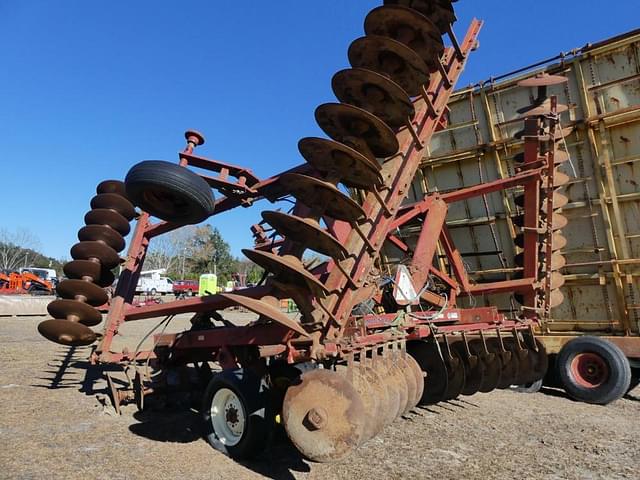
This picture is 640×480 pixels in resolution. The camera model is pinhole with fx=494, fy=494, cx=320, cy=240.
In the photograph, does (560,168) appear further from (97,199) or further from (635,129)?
(97,199)

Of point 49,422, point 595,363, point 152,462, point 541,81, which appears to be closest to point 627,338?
point 595,363

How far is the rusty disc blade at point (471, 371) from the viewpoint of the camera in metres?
5.21

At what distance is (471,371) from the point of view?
214 inches

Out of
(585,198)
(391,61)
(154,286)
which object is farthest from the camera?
(154,286)

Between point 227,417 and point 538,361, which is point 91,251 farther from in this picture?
point 538,361

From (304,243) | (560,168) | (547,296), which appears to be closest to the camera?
(304,243)

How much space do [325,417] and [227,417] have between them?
1.56 meters

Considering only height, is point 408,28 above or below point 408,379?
above

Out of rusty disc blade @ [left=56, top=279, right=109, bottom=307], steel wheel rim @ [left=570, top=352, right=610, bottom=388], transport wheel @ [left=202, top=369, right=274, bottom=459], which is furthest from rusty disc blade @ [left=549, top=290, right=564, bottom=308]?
rusty disc blade @ [left=56, top=279, right=109, bottom=307]

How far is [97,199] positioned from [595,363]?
276 inches

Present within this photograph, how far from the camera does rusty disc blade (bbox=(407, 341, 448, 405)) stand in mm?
4859

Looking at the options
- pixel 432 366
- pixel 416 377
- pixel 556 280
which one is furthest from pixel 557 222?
pixel 416 377

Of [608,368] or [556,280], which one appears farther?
[556,280]

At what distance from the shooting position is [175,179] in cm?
425
